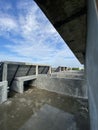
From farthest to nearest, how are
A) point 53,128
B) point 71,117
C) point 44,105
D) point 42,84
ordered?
1. point 42,84
2. point 44,105
3. point 71,117
4. point 53,128

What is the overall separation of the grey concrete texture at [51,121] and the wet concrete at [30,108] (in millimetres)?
159

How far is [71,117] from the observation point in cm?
331

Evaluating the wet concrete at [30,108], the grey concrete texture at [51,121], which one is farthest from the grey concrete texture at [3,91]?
the grey concrete texture at [51,121]

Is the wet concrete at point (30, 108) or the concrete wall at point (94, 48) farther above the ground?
the concrete wall at point (94, 48)

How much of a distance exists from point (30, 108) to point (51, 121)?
3.50 feet

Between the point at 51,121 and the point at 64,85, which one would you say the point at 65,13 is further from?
the point at 64,85

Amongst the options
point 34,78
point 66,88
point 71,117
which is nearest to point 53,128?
point 71,117

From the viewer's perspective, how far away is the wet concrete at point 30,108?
9.76 feet

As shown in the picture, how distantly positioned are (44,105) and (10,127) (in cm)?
158

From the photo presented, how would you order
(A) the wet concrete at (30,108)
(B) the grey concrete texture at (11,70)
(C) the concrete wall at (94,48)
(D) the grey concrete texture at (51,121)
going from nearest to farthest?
(C) the concrete wall at (94,48) < (D) the grey concrete texture at (51,121) < (A) the wet concrete at (30,108) < (B) the grey concrete texture at (11,70)

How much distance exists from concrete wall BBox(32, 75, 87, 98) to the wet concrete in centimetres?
30

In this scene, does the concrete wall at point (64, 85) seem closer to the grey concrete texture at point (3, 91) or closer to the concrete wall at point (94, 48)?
the grey concrete texture at point (3, 91)

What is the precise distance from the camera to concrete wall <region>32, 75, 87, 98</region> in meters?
4.75

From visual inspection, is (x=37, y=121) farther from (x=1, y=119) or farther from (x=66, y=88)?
(x=66, y=88)
